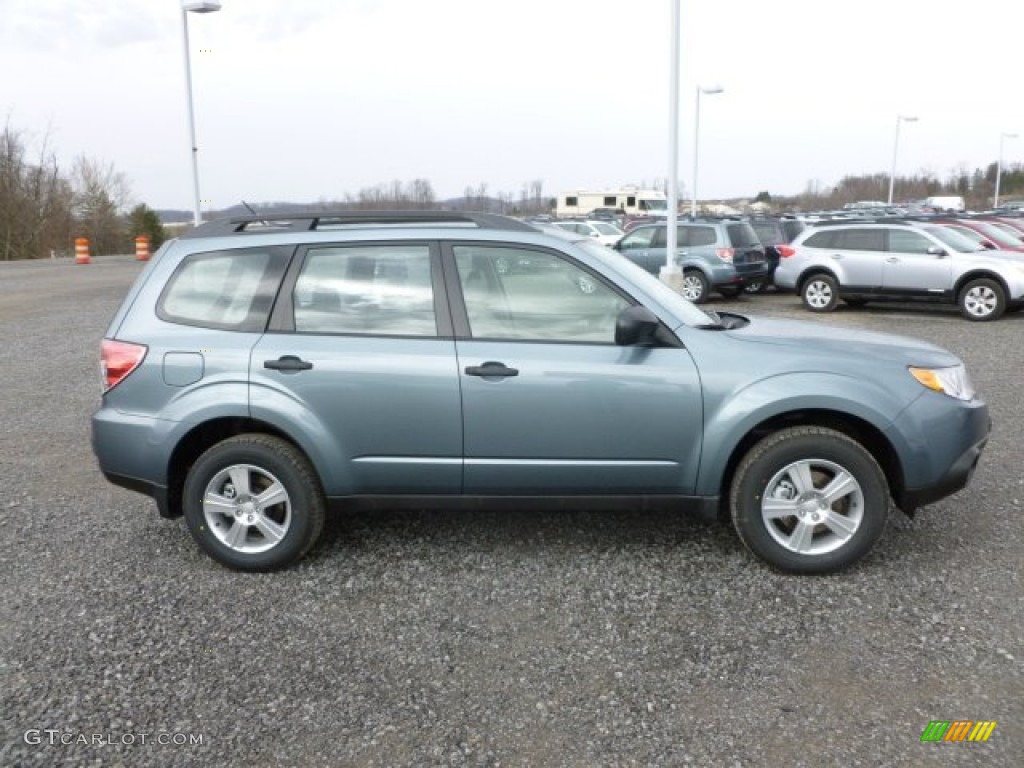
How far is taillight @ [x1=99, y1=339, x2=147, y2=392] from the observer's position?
13.9 ft

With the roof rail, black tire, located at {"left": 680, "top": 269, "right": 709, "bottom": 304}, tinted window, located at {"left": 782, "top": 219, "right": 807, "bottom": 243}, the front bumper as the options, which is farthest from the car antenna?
tinted window, located at {"left": 782, "top": 219, "right": 807, "bottom": 243}

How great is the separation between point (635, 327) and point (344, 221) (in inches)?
65.5

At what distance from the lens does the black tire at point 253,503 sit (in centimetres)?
417

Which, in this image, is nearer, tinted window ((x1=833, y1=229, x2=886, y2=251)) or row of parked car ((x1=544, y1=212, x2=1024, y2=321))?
row of parked car ((x1=544, y1=212, x2=1024, y2=321))

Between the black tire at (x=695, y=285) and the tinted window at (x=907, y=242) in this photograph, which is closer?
the tinted window at (x=907, y=242)

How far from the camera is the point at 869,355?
4.17 meters

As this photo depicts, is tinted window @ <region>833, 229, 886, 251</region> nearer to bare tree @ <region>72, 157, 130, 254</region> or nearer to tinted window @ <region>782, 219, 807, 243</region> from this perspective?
tinted window @ <region>782, 219, 807, 243</region>

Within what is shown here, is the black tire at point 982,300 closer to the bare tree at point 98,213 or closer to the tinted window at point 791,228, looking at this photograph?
the tinted window at point 791,228

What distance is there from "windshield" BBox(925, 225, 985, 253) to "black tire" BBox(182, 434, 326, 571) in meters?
13.7

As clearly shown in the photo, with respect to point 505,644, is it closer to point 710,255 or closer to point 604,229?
point 710,255

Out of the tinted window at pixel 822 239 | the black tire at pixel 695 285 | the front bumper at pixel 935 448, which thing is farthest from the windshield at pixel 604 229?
the front bumper at pixel 935 448

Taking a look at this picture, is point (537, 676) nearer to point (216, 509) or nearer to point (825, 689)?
point (825, 689)

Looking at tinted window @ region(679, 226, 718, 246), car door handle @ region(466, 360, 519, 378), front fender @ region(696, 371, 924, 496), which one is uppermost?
tinted window @ region(679, 226, 718, 246)

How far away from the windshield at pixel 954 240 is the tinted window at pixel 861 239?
0.78 metres
